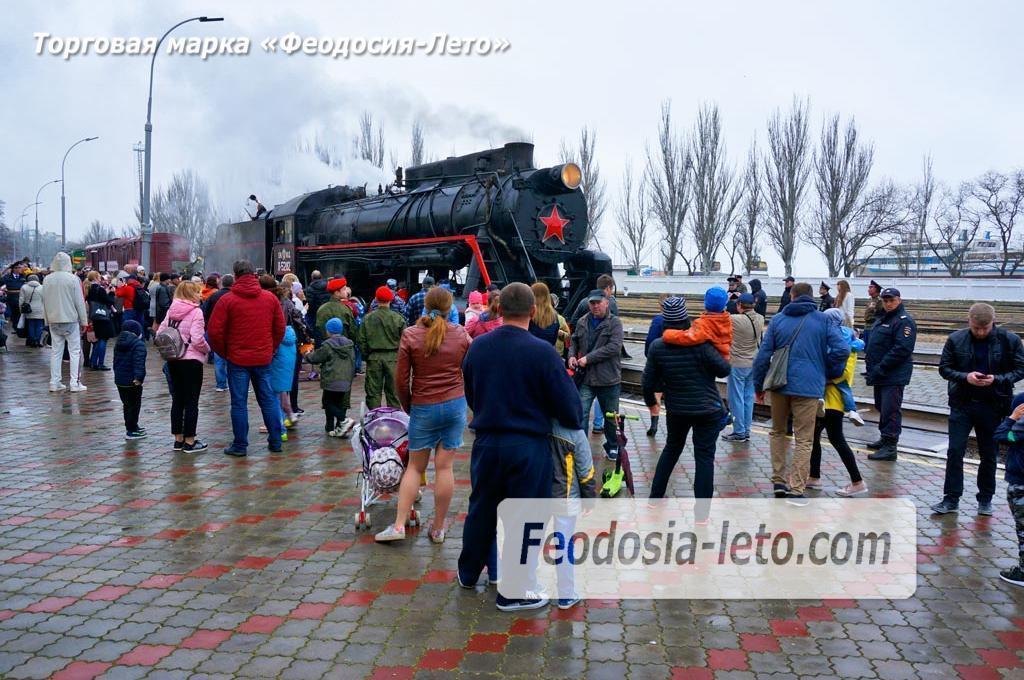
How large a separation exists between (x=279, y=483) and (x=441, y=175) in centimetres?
1224

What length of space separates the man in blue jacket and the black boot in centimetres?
192

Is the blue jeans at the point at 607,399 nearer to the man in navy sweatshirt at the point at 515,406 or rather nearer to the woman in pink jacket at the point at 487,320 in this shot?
the woman in pink jacket at the point at 487,320

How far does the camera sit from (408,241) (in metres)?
16.1

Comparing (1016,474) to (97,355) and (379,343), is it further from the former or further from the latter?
(97,355)

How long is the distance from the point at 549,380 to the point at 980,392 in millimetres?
4015

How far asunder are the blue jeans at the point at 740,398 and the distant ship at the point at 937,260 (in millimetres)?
44453

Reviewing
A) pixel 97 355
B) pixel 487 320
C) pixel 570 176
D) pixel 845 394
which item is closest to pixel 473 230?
pixel 570 176

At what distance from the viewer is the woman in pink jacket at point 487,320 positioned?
8047 mm

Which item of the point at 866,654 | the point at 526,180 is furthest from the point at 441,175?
the point at 866,654

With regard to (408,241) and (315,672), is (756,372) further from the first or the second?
(408,241)

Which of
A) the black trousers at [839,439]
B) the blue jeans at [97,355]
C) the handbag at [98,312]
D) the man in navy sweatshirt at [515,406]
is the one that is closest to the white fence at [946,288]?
the blue jeans at [97,355]

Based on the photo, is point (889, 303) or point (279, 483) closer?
point (279, 483)

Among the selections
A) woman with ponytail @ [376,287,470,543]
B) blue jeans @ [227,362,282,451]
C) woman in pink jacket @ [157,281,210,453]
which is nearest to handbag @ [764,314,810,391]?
woman with ponytail @ [376,287,470,543]

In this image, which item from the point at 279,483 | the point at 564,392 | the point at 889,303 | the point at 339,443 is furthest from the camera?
the point at 339,443
